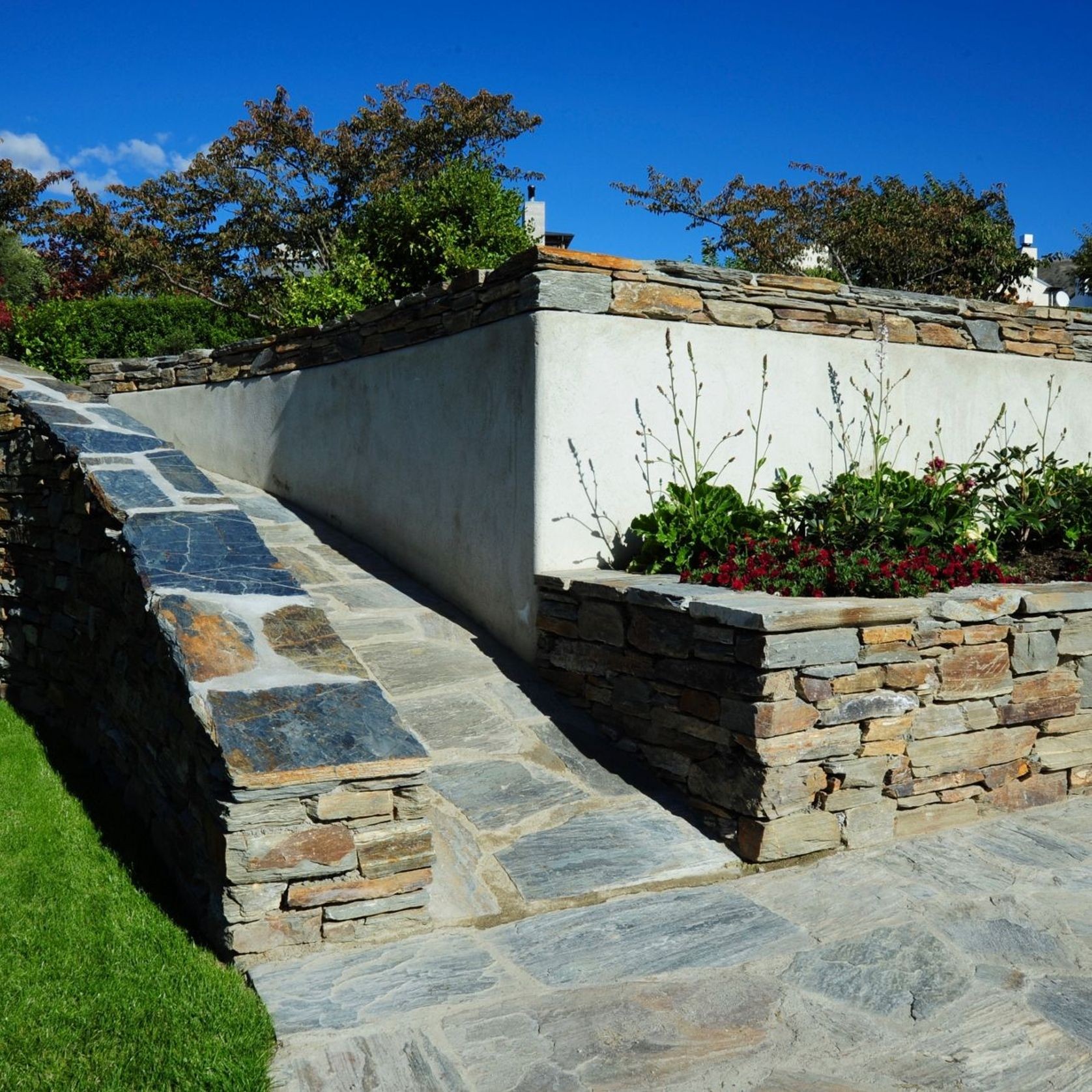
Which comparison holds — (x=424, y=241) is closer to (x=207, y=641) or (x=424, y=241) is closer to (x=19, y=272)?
(x=207, y=641)

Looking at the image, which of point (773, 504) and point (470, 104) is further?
point (470, 104)

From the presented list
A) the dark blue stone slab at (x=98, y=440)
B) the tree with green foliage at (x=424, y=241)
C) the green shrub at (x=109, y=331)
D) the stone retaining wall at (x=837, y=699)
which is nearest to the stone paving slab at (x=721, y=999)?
the stone retaining wall at (x=837, y=699)

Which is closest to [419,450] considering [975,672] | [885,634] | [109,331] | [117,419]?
[117,419]

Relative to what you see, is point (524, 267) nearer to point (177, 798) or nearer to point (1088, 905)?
point (177, 798)

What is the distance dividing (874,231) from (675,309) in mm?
8935

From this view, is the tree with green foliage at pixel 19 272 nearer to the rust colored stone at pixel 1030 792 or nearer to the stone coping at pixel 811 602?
the stone coping at pixel 811 602

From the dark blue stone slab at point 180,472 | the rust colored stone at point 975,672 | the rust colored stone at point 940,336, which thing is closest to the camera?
the rust colored stone at point 975,672

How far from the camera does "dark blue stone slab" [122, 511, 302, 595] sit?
3.60 meters

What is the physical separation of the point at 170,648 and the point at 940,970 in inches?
101

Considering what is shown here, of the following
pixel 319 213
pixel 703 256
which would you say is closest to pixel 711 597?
pixel 703 256

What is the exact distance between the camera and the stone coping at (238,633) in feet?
9.51

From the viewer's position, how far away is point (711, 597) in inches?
154

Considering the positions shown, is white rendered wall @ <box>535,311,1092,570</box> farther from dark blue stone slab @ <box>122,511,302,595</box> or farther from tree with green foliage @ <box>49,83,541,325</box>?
tree with green foliage @ <box>49,83,541,325</box>

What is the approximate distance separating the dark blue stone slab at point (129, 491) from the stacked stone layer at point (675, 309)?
6.17ft
